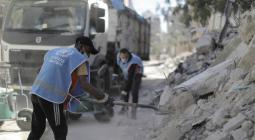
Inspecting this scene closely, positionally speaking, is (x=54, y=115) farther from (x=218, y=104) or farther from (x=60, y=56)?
(x=218, y=104)

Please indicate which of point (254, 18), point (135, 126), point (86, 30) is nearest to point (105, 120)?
point (135, 126)

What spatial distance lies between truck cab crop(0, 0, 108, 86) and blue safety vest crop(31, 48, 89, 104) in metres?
5.56

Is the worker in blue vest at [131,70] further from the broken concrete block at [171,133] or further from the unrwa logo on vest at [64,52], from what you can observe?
the unrwa logo on vest at [64,52]

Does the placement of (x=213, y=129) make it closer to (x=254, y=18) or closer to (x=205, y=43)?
(x=254, y=18)

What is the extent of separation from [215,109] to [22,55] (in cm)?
582

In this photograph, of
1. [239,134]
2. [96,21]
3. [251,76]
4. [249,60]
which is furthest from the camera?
[96,21]

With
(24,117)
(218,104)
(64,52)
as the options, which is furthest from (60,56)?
(24,117)

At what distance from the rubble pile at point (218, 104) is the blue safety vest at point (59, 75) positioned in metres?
1.69

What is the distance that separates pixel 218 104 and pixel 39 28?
18.5 feet

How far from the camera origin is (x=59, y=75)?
6.07 m

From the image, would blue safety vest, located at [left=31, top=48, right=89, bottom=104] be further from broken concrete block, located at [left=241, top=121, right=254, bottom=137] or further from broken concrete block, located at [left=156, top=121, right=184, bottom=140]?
broken concrete block, located at [left=241, top=121, right=254, bottom=137]

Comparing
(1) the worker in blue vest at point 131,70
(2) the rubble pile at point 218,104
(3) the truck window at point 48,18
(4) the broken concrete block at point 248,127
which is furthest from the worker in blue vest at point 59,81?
(3) the truck window at point 48,18

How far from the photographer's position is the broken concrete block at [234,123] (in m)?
6.25

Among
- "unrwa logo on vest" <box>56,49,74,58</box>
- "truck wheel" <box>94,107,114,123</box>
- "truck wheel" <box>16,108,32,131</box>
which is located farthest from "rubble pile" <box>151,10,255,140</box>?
"truck wheel" <box>16,108,32,131</box>
